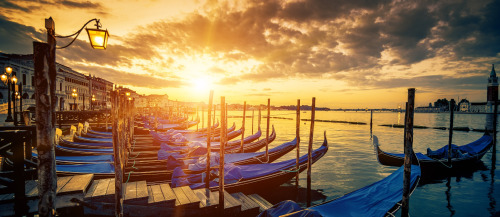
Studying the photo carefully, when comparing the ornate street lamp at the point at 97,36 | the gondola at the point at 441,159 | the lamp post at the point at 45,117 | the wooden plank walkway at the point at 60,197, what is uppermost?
the ornate street lamp at the point at 97,36

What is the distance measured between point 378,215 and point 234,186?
12.1 feet

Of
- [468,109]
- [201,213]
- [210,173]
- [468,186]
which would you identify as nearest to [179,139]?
[210,173]

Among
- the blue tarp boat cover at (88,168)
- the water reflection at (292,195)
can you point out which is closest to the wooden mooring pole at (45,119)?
the blue tarp boat cover at (88,168)

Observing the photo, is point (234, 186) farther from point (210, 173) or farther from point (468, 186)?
point (468, 186)

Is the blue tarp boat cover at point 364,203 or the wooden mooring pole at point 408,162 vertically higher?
the wooden mooring pole at point 408,162

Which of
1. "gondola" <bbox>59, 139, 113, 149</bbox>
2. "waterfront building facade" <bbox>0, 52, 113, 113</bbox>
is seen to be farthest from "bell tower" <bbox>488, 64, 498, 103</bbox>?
"waterfront building facade" <bbox>0, 52, 113, 113</bbox>

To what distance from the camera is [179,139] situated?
13.5 meters

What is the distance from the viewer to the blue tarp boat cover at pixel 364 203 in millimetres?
3898

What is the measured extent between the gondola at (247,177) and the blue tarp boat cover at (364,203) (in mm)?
2581

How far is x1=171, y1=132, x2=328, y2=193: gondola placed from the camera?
6.11 meters

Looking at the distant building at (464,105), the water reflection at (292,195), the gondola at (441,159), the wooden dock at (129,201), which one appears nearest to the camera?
the wooden dock at (129,201)

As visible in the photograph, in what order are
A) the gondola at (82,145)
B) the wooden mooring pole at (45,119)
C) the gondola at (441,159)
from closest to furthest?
the wooden mooring pole at (45,119)
the gondola at (82,145)
the gondola at (441,159)

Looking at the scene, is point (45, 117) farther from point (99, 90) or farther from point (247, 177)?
point (99, 90)

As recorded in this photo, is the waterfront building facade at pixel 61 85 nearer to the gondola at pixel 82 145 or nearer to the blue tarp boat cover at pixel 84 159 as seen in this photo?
the gondola at pixel 82 145
